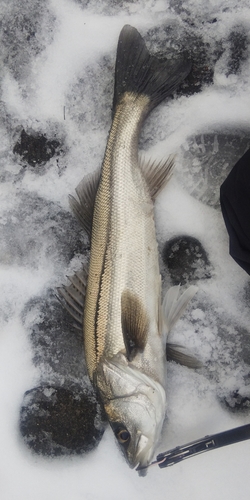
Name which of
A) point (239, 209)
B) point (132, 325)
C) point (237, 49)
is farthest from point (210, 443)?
point (237, 49)

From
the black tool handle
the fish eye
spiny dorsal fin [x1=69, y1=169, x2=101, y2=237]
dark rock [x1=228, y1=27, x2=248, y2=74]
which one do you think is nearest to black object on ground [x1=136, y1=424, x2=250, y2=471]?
the black tool handle

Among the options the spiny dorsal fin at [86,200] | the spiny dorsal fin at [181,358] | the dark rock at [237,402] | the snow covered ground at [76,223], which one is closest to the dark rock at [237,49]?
the snow covered ground at [76,223]

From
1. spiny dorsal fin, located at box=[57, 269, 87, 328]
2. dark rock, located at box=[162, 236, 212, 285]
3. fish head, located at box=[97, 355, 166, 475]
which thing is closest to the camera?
fish head, located at box=[97, 355, 166, 475]

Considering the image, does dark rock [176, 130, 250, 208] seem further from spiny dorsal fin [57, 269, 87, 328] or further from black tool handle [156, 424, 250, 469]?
black tool handle [156, 424, 250, 469]

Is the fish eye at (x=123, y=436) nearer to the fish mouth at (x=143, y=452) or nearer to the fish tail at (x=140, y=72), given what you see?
the fish mouth at (x=143, y=452)

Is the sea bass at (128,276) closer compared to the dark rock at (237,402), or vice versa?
the sea bass at (128,276)

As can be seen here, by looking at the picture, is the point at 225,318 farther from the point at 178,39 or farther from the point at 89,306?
the point at 178,39

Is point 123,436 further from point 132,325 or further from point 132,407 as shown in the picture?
point 132,325
